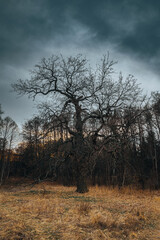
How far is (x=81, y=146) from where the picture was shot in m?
10.7

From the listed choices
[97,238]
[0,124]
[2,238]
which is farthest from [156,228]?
[0,124]

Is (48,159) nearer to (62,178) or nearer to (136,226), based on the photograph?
(136,226)

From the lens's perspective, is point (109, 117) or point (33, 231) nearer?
point (33, 231)

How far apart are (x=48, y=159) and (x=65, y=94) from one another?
4841 millimetres

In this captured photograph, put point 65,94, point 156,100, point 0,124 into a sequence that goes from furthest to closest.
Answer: point 0,124 → point 156,100 → point 65,94

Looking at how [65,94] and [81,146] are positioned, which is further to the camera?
[65,94]

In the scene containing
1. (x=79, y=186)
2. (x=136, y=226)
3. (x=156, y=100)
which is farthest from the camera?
(x=156, y=100)

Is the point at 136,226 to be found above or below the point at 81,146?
below

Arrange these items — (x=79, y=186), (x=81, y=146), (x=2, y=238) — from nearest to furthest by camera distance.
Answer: (x=2, y=238) < (x=81, y=146) < (x=79, y=186)

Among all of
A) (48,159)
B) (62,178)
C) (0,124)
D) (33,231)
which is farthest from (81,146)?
(62,178)

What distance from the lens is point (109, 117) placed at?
11.2 meters

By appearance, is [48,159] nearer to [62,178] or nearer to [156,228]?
[156,228]

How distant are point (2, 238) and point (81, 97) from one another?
402 inches

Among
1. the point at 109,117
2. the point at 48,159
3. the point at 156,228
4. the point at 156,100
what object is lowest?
the point at 156,228
